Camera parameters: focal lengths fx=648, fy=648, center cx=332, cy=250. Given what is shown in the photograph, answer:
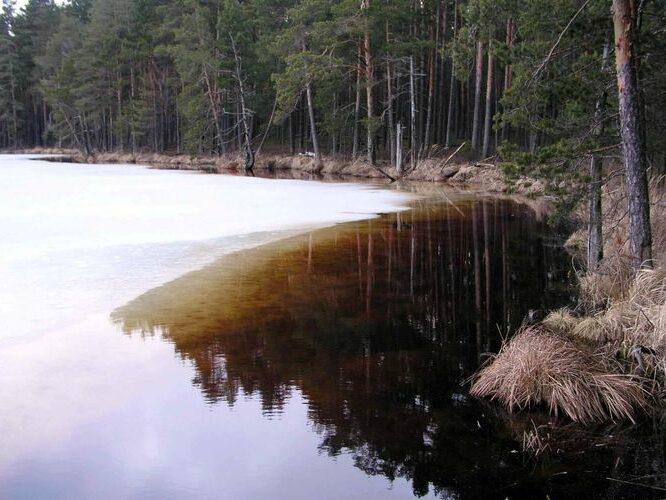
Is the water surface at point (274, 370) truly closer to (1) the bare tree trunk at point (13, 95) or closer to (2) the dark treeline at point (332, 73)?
(2) the dark treeline at point (332, 73)

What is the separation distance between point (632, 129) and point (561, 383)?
123 inches

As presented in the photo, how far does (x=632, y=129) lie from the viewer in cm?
678

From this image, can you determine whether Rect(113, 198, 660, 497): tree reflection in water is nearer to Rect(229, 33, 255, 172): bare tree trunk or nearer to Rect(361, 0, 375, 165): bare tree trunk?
Rect(361, 0, 375, 165): bare tree trunk

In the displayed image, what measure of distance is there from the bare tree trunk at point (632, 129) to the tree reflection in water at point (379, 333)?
5.24ft

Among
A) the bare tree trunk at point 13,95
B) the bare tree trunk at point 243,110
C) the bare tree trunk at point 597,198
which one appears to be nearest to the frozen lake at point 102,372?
the bare tree trunk at point 597,198

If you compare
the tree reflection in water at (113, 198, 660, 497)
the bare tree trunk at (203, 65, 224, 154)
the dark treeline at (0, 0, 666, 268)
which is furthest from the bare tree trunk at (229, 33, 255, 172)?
the tree reflection in water at (113, 198, 660, 497)

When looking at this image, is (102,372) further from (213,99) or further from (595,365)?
(213,99)

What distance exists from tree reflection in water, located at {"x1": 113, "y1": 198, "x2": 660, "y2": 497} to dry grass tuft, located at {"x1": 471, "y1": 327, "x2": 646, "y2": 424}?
0.29 m

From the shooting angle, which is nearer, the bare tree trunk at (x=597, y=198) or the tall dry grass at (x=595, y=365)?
the tall dry grass at (x=595, y=365)

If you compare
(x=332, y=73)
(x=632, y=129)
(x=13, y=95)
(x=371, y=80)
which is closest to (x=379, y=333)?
(x=632, y=129)

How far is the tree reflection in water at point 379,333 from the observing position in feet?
15.0

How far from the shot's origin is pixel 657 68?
8375mm

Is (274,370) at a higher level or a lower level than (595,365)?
lower

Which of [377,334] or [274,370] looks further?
[377,334]
